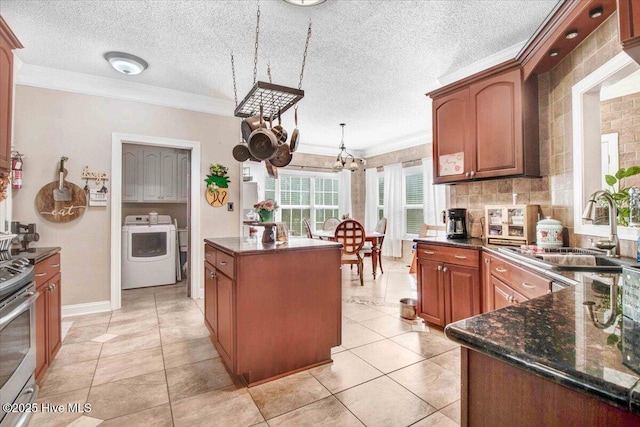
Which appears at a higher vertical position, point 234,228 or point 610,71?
point 610,71

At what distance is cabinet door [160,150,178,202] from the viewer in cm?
484

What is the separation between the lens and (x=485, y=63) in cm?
285

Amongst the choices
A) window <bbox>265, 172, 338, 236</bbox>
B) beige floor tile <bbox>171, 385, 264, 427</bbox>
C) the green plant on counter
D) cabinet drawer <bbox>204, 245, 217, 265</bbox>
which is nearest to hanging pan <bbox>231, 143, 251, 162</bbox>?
cabinet drawer <bbox>204, 245, 217, 265</bbox>

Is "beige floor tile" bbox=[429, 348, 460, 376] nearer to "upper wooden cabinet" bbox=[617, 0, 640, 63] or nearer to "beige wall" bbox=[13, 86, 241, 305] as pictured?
"upper wooden cabinet" bbox=[617, 0, 640, 63]

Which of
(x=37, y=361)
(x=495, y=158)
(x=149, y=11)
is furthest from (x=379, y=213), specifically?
(x=37, y=361)

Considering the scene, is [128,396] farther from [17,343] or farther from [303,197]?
[303,197]

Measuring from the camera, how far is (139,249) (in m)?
4.28

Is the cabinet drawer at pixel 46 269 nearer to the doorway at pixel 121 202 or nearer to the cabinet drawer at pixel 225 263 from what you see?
the cabinet drawer at pixel 225 263

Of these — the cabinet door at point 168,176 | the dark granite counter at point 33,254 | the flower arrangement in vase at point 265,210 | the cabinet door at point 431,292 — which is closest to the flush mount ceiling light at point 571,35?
the cabinet door at point 431,292

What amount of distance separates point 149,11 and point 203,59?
0.69 m

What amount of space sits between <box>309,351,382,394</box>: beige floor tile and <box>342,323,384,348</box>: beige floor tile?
0.78 feet

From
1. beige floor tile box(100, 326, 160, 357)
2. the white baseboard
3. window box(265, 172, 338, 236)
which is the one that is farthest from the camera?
window box(265, 172, 338, 236)

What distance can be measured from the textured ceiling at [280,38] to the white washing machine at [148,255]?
6.65ft

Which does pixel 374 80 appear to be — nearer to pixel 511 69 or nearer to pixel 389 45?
pixel 389 45
